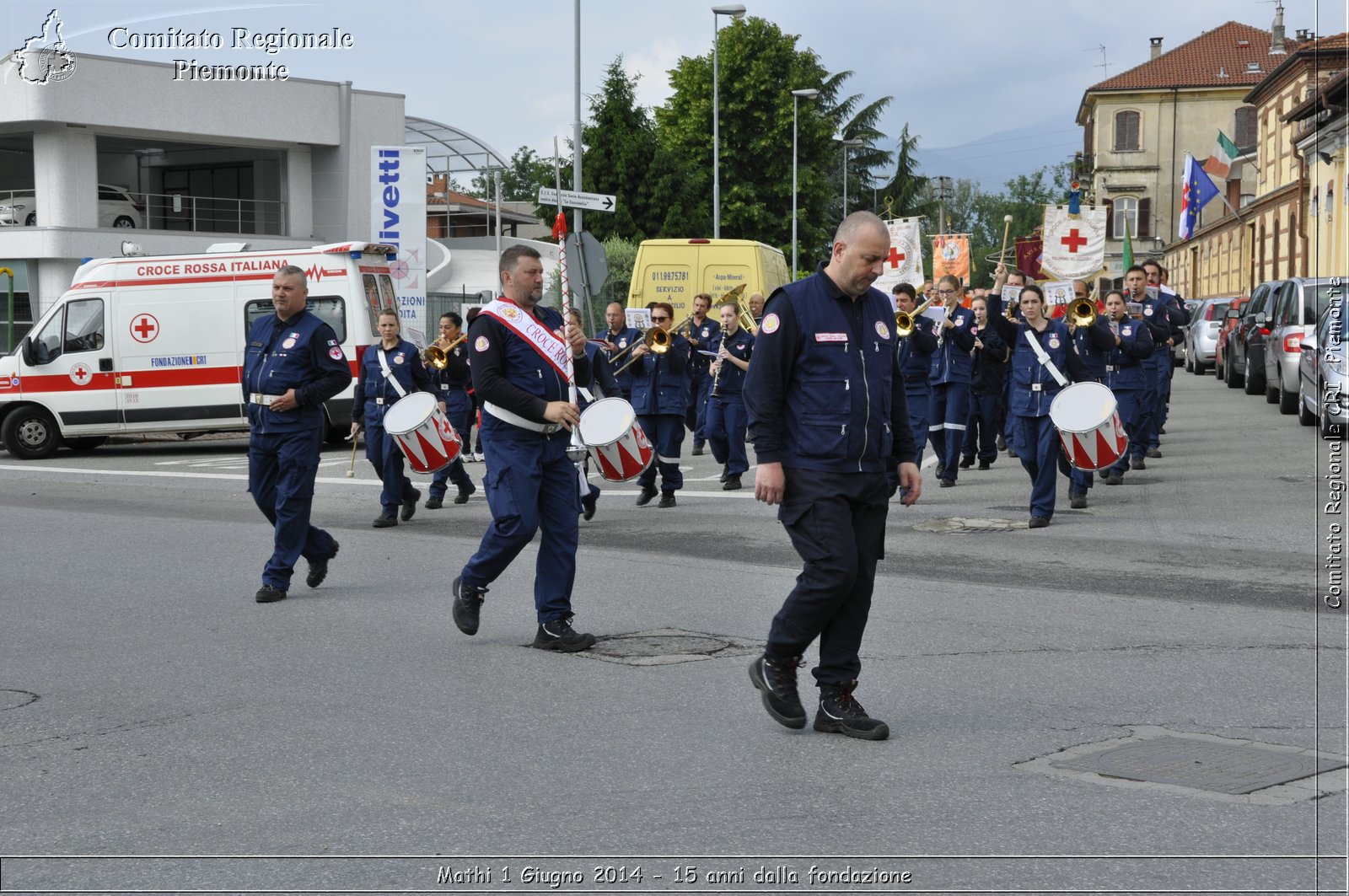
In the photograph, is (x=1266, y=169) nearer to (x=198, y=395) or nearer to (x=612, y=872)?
(x=198, y=395)

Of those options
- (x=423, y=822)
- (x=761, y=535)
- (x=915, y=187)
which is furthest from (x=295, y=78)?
(x=915, y=187)

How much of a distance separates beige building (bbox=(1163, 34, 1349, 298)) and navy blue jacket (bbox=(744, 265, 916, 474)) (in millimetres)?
32626

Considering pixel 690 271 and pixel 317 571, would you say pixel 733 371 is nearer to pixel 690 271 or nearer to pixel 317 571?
pixel 317 571

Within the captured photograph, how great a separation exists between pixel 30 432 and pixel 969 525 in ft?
49.8

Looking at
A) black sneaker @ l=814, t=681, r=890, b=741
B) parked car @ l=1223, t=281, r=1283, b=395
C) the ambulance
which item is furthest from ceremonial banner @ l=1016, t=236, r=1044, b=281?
black sneaker @ l=814, t=681, r=890, b=741

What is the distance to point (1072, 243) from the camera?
24031 millimetres

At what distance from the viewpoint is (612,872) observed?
440 cm

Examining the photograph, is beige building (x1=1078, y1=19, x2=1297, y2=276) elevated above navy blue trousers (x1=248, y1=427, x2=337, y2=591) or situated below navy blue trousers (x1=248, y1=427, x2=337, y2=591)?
above

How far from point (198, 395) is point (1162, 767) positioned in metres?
19.1

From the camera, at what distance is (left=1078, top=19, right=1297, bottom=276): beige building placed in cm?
9212

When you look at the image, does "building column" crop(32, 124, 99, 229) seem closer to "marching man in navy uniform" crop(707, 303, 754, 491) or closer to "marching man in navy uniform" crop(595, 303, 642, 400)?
"marching man in navy uniform" crop(595, 303, 642, 400)

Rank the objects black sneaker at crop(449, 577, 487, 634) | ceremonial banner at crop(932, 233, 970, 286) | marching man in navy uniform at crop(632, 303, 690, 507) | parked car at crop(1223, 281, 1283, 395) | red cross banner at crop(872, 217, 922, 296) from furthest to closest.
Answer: ceremonial banner at crop(932, 233, 970, 286)
red cross banner at crop(872, 217, 922, 296)
parked car at crop(1223, 281, 1283, 395)
marching man in navy uniform at crop(632, 303, 690, 507)
black sneaker at crop(449, 577, 487, 634)

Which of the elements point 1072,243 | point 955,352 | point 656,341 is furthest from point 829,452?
point 1072,243

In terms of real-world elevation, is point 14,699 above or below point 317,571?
below
